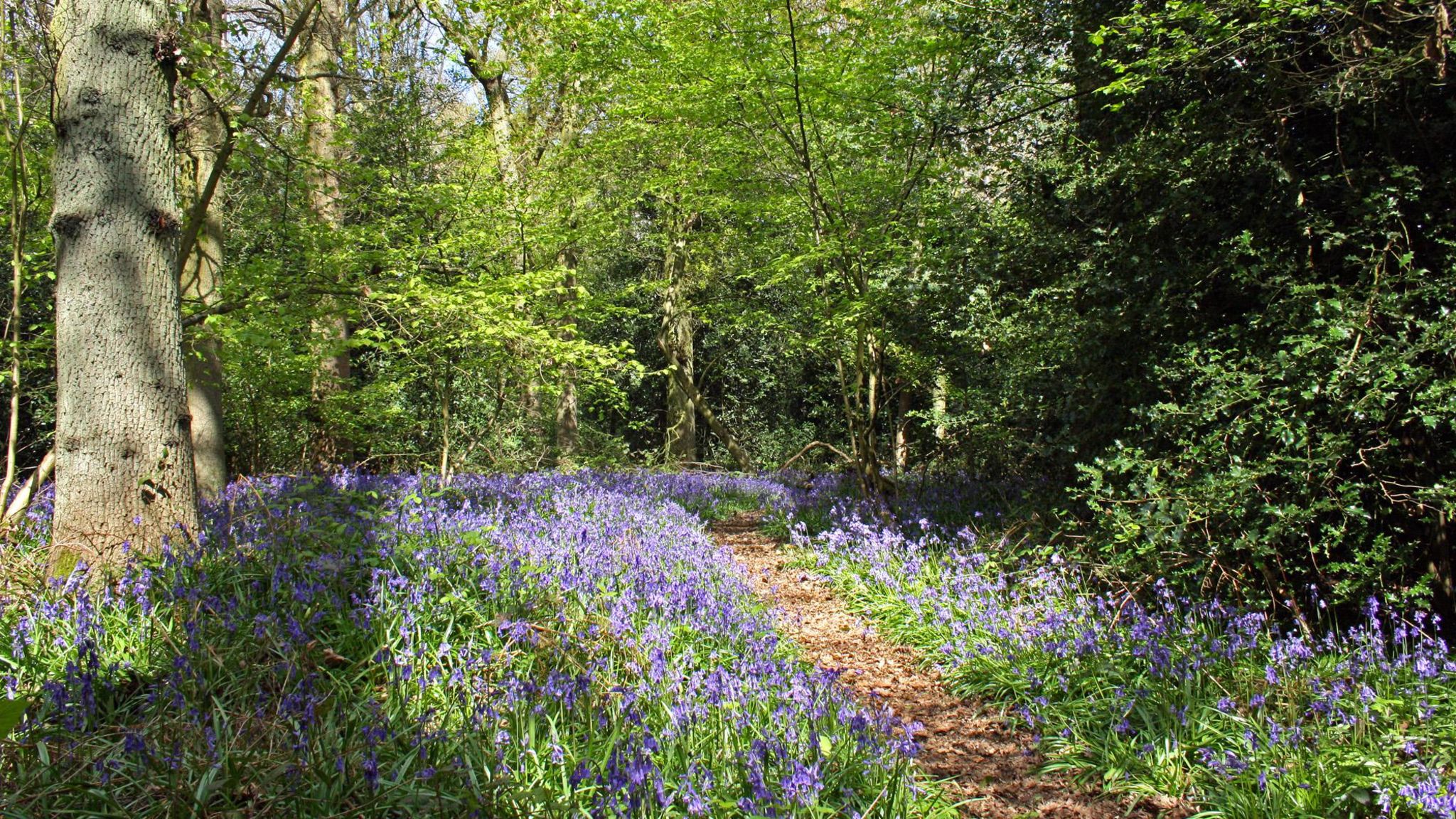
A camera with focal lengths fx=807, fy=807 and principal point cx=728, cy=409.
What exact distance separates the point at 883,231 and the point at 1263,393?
13.0 ft

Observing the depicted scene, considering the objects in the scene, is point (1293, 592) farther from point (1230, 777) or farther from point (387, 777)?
point (387, 777)

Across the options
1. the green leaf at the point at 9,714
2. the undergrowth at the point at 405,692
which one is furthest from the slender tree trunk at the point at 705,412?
the green leaf at the point at 9,714

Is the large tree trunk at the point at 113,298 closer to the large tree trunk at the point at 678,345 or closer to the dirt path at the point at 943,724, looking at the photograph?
the dirt path at the point at 943,724

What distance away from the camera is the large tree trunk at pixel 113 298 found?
3779 millimetres

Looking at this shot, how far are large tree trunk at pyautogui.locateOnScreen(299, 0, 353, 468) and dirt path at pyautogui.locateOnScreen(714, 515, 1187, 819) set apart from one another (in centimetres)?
508

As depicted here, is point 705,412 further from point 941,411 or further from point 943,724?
point 943,724

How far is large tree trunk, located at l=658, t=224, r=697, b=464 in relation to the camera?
604 inches

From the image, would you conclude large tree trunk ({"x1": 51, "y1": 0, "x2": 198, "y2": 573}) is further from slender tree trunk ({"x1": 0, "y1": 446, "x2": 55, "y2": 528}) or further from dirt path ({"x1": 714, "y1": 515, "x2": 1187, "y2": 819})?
dirt path ({"x1": 714, "y1": 515, "x2": 1187, "y2": 819})

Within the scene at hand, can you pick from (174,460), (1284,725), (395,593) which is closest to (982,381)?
(1284,725)

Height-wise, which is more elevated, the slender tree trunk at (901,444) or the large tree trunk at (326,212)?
the large tree trunk at (326,212)

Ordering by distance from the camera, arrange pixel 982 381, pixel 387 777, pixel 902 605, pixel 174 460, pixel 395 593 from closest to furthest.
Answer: pixel 387 777 < pixel 395 593 < pixel 174 460 < pixel 902 605 < pixel 982 381

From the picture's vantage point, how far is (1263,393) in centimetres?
440

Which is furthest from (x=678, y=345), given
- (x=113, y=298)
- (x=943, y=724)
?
(x=943, y=724)

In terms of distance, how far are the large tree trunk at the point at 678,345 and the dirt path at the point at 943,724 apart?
922 centimetres
